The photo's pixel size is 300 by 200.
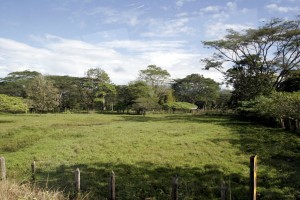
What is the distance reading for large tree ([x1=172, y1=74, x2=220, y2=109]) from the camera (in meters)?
87.1

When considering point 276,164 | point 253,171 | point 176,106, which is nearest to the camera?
point 253,171

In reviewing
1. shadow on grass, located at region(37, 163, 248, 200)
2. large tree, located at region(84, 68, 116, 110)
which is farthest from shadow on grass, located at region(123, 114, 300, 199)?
large tree, located at region(84, 68, 116, 110)

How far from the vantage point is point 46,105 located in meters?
55.5

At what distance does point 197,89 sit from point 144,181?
79.5 metres

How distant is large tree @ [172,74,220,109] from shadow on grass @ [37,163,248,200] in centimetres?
7445

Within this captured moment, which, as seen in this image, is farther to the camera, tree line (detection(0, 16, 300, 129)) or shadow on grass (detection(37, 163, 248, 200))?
tree line (detection(0, 16, 300, 129))

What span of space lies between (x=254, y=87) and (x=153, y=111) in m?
33.8

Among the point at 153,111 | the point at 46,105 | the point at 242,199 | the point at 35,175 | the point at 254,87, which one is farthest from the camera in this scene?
the point at 153,111

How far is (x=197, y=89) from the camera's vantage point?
295 ft

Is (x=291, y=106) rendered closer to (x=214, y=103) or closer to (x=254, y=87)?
(x=254, y=87)

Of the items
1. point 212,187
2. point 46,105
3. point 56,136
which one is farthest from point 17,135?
point 46,105

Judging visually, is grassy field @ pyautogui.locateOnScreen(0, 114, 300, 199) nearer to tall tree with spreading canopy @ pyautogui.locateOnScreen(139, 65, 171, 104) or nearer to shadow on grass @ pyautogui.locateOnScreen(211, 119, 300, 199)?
shadow on grass @ pyautogui.locateOnScreen(211, 119, 300, 199)

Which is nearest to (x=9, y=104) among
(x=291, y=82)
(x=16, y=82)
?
(x=291, y=82)

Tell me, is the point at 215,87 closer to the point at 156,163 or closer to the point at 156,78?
the point at 156,78
